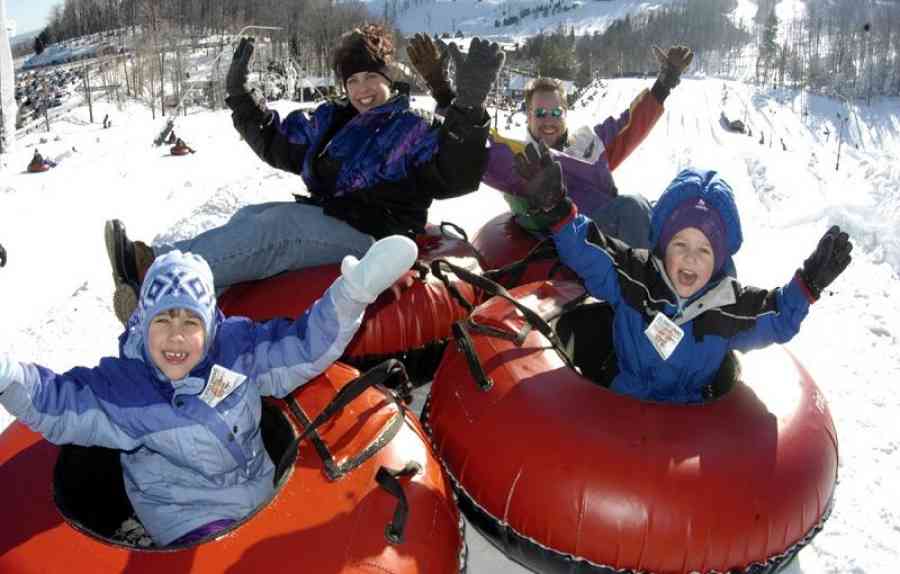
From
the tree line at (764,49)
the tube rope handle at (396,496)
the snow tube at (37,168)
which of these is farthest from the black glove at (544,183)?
the tree line at (764,49)

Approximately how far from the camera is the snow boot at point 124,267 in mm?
2801

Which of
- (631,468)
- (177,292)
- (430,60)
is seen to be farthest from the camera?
(430,60)

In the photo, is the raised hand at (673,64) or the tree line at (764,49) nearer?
the raised hand at (673,64)

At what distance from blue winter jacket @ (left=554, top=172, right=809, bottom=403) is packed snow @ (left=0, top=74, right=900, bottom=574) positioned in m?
0.78

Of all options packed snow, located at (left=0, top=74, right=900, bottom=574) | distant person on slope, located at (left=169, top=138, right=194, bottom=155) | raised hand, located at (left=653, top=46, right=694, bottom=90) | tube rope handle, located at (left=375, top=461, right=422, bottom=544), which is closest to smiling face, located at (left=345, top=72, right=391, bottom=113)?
packed snow, located at (left=0, top=74, right=900, bottom=574)

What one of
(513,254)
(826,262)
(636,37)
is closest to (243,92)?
(513,254)

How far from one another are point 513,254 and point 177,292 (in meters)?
2.39

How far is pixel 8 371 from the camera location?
5.58ft

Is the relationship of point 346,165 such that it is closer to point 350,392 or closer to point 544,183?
point 544,183

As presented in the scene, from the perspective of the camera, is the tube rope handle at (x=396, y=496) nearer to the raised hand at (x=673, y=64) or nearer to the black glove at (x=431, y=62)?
the black glove at (x=431, y=62)

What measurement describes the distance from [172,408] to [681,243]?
179 cm

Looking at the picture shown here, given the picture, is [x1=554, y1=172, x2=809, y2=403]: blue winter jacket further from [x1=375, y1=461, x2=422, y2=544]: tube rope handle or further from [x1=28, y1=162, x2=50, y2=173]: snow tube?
[x1=28, y1=162, x2=50, y2=173]: snow tube

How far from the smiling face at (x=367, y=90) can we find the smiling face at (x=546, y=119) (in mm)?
1202

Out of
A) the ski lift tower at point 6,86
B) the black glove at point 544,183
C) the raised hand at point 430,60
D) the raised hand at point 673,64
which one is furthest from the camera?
the ski lift tower at point 6,86
